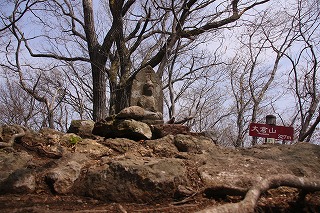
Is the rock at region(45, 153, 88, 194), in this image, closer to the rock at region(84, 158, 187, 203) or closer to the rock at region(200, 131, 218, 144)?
the rock at region(84, 158, 187, 203)

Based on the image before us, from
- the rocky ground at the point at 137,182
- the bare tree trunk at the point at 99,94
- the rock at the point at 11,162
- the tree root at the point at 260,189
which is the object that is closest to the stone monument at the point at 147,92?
the bare tree trunk at the point at 99,94

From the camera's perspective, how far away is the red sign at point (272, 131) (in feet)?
22.5

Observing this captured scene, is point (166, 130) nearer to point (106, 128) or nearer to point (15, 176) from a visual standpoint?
point (106, 128)

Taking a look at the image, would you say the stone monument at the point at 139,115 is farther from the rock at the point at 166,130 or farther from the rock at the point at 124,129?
the rock at the point at 166,130

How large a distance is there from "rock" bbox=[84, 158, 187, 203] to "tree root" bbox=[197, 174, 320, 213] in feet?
2.99

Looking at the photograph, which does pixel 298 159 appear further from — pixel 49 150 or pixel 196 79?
pixel 196 79

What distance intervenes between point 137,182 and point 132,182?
0.19ft

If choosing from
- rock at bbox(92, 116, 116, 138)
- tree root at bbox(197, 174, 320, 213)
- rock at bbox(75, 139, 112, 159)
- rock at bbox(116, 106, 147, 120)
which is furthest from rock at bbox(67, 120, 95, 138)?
tree root at bbox(197, 174, 320, 213)

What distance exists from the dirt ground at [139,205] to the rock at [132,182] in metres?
0.10

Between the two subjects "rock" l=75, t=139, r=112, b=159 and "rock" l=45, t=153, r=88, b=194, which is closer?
"rock" l=45, t=153, r=88, b=194

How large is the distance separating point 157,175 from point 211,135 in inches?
108

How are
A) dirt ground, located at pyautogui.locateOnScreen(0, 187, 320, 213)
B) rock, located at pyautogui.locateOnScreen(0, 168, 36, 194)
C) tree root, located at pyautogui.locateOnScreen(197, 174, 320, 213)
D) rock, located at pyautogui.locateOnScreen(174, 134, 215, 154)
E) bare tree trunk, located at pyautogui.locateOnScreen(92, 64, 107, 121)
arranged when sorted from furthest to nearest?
bare tree trunk, located at pyautogui.locateOnScreen(92, 64, 107, 121) < rock, located at pyautogui.locateOnScreen(174, 134, 215, 154) < rock, located at pyautogui.locateOnScreen(0, 168, 36, 194) < dirt ground, located at pyautogui.locateOnScreen(0, 187, 320, 213) < tree root, located at pyautogui.locateOnScreen(197, 174, 320, 213)

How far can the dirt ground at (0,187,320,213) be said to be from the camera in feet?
9.25

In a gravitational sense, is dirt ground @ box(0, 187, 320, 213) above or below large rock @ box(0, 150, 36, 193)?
below
